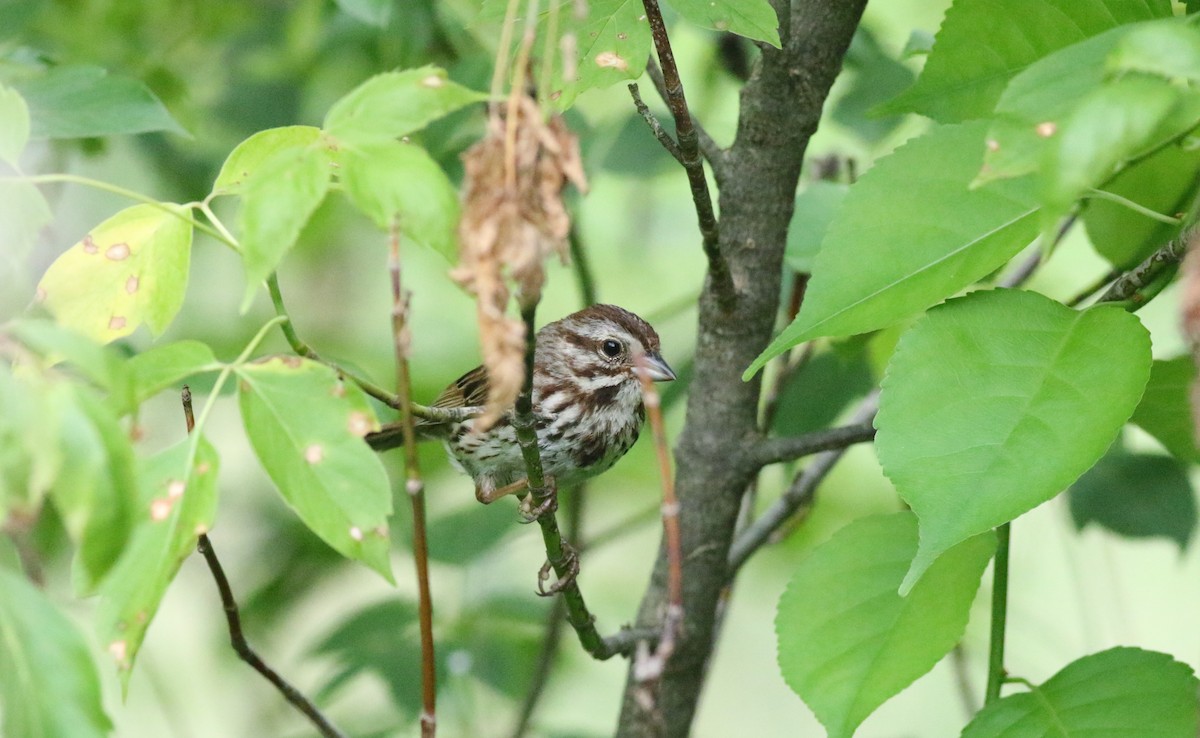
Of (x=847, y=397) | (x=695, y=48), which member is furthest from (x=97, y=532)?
(x=695, y=48)

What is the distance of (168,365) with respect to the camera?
1.65 meters

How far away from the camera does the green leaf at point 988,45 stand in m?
2.04


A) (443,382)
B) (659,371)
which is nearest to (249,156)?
(659,371)

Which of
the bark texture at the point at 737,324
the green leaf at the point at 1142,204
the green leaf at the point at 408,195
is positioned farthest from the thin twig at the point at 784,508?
the green leaf at the point at 408,195

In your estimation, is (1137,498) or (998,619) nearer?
(998,619)

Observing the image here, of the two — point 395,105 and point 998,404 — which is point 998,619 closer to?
point 998,404

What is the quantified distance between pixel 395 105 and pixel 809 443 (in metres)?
1.49

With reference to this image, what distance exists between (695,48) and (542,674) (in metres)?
2.64

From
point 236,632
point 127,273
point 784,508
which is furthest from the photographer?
point 784,508

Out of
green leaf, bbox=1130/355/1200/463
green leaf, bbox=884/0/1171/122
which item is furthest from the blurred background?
green leaf, bbox=1130/355/1200/463

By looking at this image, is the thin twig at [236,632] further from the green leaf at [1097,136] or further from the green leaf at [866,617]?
the green leaf at [1097,136]

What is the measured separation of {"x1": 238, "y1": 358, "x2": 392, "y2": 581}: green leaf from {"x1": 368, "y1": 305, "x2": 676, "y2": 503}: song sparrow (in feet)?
5.93

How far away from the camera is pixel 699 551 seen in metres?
2.99

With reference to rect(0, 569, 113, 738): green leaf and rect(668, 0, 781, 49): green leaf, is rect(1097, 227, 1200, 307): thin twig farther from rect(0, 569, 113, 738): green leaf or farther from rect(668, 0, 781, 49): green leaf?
rect(0, 569, 113, 738): green leaf
